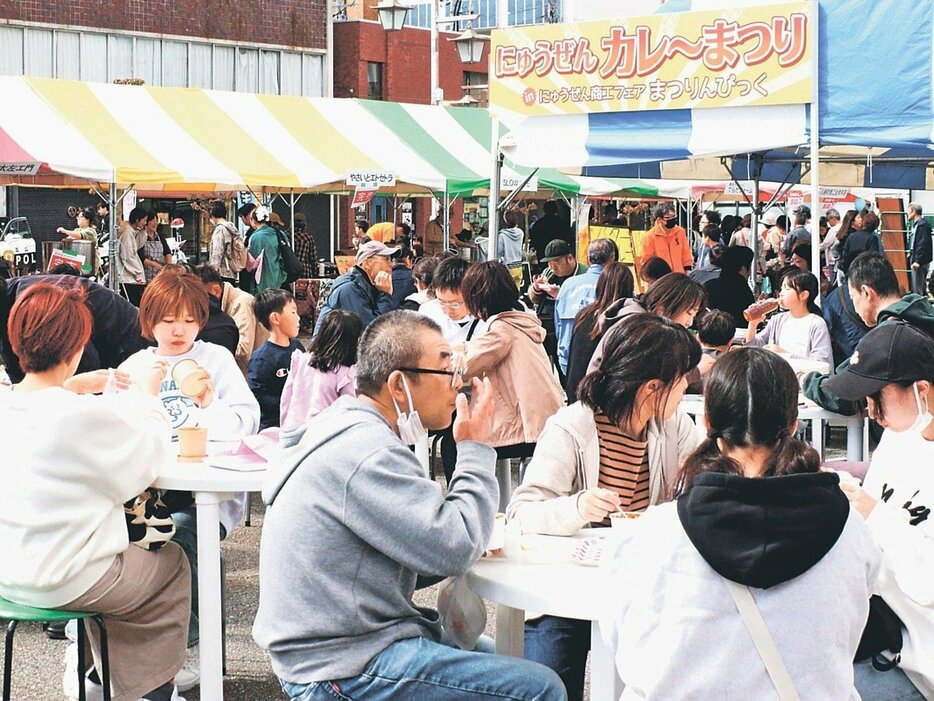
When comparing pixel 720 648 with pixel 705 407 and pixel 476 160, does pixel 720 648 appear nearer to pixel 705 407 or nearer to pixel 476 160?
pixel 705 407

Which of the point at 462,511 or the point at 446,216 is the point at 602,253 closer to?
the point at 462,511

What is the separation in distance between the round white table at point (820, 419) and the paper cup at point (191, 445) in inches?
112

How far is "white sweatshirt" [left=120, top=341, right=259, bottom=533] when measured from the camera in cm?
483

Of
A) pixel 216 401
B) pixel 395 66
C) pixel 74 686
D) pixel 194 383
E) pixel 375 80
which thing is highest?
pixel 395 66

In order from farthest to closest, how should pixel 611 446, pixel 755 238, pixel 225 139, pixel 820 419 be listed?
1. pixel 225 139
2. pixel 755 238
3. pixel 820 419
4. pixel 611 446

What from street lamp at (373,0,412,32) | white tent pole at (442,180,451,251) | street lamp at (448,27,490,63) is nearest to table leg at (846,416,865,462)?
white tent pole at (442,180,451,251)

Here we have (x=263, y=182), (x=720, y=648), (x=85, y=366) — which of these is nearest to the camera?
(x=720, y=648)

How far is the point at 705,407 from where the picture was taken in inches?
109

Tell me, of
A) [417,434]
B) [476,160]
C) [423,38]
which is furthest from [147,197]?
[417,434]

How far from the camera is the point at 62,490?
140 inches

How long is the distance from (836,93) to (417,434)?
5861 mm

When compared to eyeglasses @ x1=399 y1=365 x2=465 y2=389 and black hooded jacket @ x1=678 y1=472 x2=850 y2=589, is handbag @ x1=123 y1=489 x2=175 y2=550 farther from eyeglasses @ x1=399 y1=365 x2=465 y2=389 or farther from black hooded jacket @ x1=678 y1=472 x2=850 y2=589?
black hooded jacket @ x1=678 y1=472 x2=850 y2=589

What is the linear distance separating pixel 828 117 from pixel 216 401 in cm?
483

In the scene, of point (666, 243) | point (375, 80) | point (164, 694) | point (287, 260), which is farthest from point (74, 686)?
point (375, 80)
